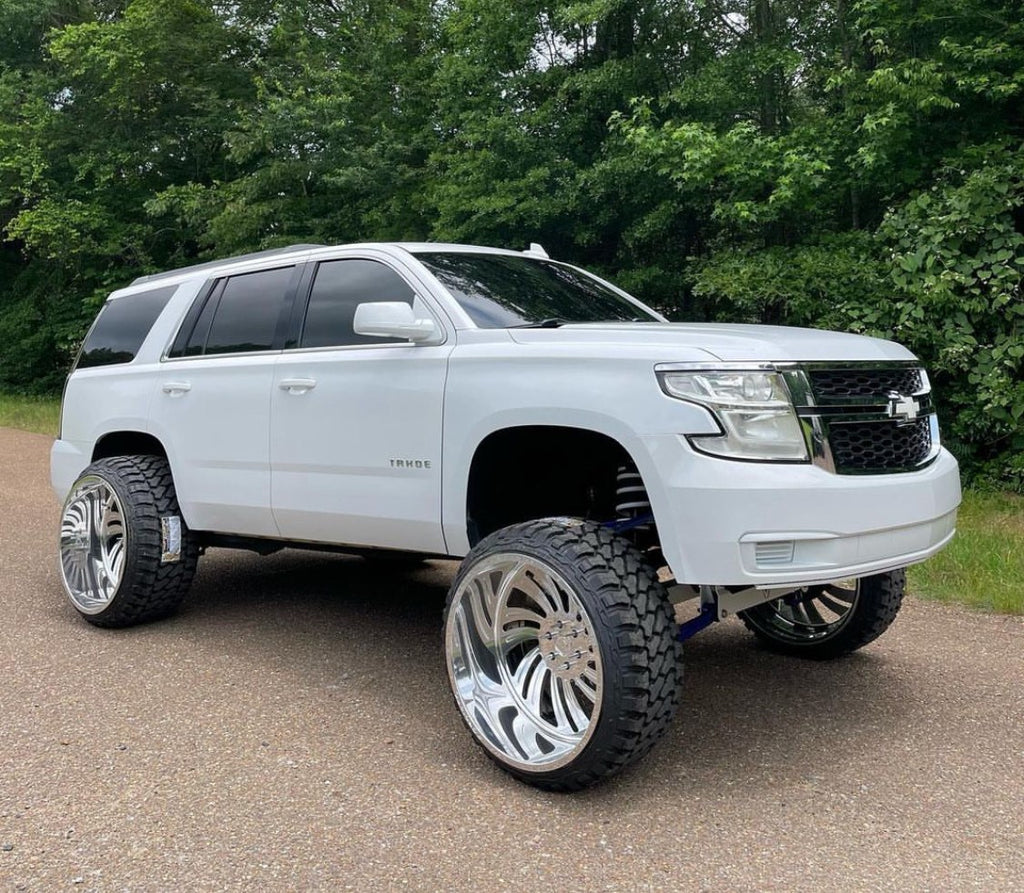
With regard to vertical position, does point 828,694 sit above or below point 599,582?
below

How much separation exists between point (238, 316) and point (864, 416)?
3133 mm

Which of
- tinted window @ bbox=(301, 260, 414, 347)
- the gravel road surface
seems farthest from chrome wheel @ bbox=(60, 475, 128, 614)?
tinted window @ bbox=(301, 260, 414, 347)

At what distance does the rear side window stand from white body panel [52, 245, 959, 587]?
3.7 inches

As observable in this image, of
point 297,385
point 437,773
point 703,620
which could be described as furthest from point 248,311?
point 703,620

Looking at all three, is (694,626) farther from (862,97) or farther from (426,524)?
(862,97)

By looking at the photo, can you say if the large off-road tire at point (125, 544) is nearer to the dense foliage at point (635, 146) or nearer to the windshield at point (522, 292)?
the windshield at point (522, 292)

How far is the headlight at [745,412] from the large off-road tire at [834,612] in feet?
4.61

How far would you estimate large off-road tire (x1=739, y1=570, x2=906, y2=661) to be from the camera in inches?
164

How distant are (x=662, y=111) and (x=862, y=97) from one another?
266cm

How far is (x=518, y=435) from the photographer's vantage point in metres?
3.58

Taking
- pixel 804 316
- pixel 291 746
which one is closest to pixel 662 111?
pixel 804 316

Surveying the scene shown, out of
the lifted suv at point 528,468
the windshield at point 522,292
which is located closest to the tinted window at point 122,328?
the lifted suv at point 528,468

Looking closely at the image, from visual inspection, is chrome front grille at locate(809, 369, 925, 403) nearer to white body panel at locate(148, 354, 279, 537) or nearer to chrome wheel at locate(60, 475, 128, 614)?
white body panel at locate(148, 354, 279, 537)

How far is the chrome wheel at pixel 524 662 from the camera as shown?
10.1 ft
